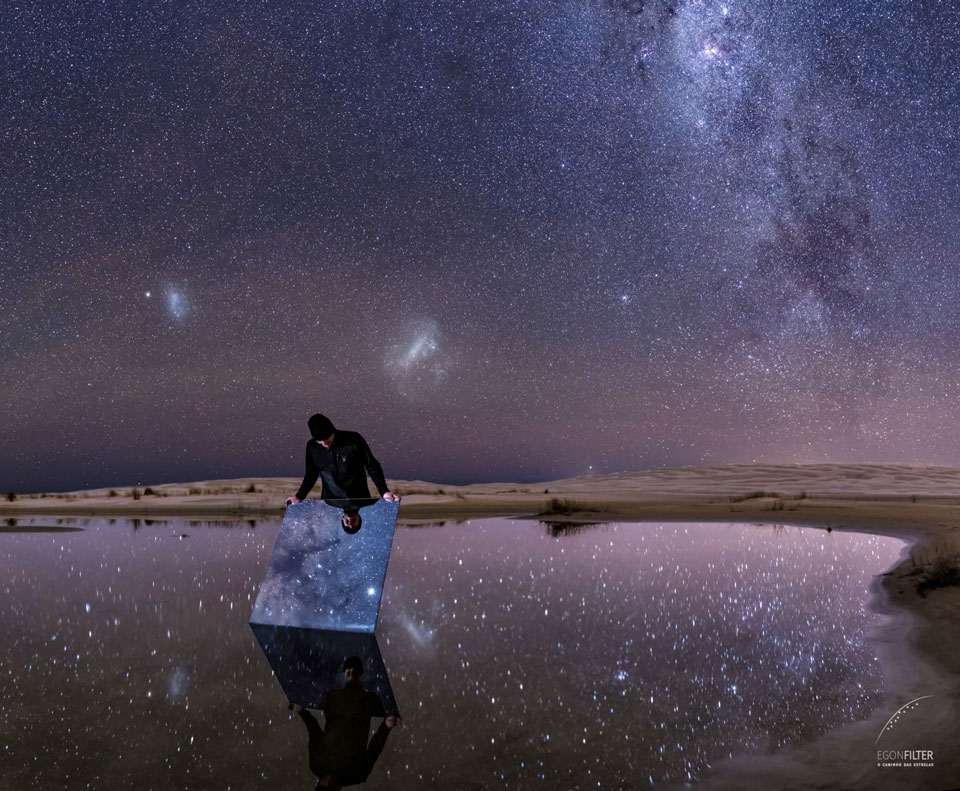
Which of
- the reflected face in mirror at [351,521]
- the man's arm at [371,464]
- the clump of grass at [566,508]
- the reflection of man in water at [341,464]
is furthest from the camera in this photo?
the clump of grass at [566,508]

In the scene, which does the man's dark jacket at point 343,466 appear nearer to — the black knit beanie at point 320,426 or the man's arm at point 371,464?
the man's arm at point 371,464

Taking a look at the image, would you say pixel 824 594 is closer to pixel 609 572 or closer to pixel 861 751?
pixel 609 572

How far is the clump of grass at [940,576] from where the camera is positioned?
815 cm

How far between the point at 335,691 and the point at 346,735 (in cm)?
73

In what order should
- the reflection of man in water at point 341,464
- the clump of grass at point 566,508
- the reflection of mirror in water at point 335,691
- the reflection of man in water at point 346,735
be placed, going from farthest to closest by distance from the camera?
the clump of grass at point 566,508 → the reflection of man in water at point 341,464 → the reflection of mirror in water at point 335,691 → the reflection of man in water at point 346,735

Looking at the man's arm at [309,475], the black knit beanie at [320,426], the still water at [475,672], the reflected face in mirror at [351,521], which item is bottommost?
the still water at [475,672]

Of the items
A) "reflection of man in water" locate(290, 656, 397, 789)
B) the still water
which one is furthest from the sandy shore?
"reflection of man in water" locate(290, 656, 397, 789)

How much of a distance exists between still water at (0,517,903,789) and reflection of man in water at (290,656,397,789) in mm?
101

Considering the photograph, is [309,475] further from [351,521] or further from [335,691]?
[335,691]

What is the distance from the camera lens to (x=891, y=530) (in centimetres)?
1572

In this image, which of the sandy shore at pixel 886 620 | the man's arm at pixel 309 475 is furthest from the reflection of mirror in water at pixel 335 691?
the sandy shore at pixel 886 620

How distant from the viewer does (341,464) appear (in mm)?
6758

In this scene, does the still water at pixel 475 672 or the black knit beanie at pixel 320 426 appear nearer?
the still water at pixel 475 672

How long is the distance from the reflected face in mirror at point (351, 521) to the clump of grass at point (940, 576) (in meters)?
6.14
